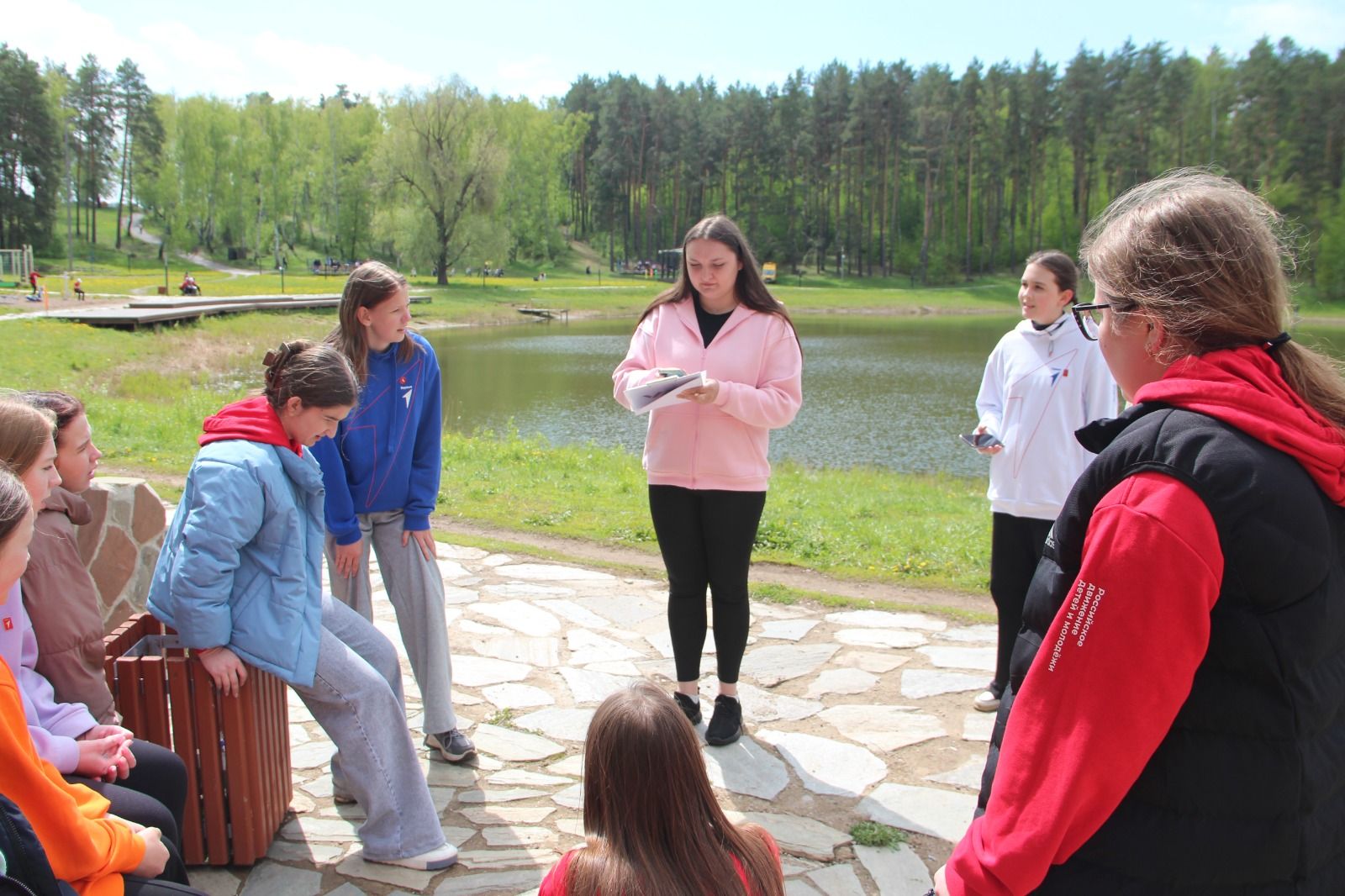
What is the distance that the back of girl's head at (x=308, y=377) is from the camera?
3.12m

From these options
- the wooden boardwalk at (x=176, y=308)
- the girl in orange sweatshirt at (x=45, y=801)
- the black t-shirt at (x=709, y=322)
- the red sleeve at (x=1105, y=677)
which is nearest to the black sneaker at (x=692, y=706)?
the black t-shirt at (x=709, y=322)

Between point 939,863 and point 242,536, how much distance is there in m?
2.33

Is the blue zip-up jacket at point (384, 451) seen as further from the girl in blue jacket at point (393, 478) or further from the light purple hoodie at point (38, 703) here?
the light purple hoodie at point (38, 703)

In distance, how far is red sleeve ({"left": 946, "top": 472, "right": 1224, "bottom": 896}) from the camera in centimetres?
140

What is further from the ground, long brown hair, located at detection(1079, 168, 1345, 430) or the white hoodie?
long brown hair, located at detection(1079, 168, 1345, 430)

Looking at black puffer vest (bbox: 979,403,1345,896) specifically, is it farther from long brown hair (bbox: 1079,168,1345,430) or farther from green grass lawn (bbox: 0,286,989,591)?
green grass lawn (bbox: 0,286,989,591)

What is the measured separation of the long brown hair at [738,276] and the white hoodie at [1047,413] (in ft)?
3.16

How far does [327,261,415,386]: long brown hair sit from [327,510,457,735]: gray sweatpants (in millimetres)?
589

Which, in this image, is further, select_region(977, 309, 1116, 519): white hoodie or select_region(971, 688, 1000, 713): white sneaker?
select_region(971, 688, 1000, 713): white sneaker

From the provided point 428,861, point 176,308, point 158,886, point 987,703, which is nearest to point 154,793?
point 158,886

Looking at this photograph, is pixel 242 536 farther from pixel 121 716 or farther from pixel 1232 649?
pixel 1232 649

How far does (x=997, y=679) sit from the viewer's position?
452cm

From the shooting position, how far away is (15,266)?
41.3 m

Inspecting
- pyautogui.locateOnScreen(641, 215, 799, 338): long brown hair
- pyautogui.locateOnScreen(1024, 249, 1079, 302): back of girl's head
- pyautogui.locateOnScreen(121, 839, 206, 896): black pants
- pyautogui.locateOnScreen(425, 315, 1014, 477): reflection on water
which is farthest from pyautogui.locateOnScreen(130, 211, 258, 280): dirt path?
pyautogui.locateOnScreen(121, 839, 206, 896): black pants
